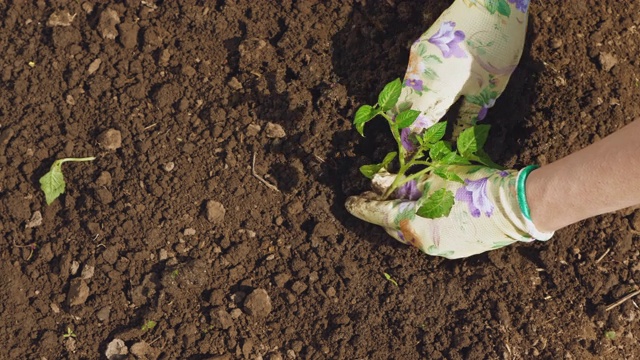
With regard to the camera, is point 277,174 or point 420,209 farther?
point 277,174

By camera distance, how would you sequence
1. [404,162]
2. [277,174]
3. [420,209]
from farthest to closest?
[277,174] < [404,162] < [420,209]

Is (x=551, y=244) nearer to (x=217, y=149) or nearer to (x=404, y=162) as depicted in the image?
(x=404, y=162)

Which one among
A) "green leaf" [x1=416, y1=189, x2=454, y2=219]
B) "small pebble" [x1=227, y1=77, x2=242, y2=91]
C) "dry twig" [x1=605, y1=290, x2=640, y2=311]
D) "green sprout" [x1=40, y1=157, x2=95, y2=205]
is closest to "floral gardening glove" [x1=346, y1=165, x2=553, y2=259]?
"green leaf" [x1=416, y1=189, x2=454, y2=219]

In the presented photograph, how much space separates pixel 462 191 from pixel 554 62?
0.71 meters

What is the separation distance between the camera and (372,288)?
2.37 m

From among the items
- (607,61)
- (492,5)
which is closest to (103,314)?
(492,5)

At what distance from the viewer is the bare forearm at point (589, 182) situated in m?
1.79

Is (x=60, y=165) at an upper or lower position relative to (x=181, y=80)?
lower

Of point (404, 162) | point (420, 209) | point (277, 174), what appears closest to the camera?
point (420, 209)

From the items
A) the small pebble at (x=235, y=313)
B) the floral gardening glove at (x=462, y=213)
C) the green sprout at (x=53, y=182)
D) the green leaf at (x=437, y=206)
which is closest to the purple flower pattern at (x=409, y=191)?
the floral gardening glove at (x=462, y=213)

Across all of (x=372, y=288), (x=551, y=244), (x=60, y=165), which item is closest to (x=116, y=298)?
(x=60, y=165)

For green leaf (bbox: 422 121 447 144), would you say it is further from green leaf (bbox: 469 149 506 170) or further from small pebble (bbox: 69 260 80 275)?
small pebble (bbox: 69 260 80 275)

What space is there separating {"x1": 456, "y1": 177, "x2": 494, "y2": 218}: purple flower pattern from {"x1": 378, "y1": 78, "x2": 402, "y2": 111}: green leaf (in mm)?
340

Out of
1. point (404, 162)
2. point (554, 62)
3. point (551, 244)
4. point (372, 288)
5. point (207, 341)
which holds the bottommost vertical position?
point (207, 341)
